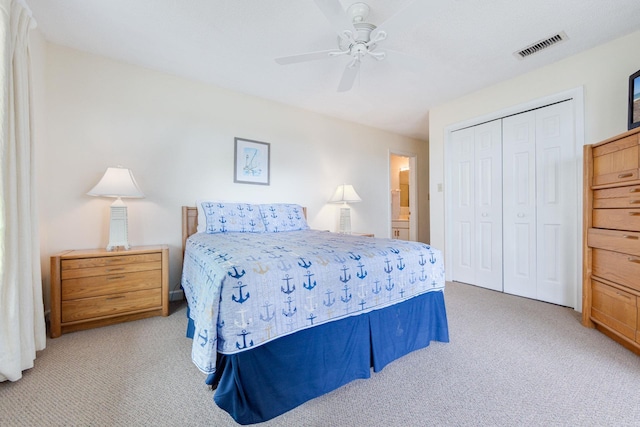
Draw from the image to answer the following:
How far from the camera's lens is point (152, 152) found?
2797mm

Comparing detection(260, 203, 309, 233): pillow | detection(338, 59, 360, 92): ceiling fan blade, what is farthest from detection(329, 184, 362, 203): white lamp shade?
detection(338, 59, 360, 92): ceiling fan blade

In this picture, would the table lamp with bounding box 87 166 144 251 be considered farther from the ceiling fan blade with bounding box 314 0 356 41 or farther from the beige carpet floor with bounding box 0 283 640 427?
the ceiling fan blade with bounding box 314 0 356 41

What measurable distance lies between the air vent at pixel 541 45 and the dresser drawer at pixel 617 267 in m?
1.84

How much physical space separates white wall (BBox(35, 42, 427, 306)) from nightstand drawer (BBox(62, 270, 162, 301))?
55 centimetres

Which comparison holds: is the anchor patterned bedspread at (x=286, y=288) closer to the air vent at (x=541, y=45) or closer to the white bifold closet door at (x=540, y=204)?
the white bifold closet door at (x=540, y=204)

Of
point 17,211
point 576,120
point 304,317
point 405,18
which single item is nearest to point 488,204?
point 576,120

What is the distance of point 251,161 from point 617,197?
3456 millimetres

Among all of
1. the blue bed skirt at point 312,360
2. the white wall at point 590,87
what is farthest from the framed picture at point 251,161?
the white wall at point 590,87

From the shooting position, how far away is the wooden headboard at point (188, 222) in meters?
2.87

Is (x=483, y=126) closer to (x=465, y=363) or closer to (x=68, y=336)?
(x=465, y=363)

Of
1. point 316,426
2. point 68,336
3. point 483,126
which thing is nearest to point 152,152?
point 68,336

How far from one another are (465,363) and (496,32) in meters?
2.60

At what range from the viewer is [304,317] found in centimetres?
131

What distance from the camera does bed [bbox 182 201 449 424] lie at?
3.73 feet
